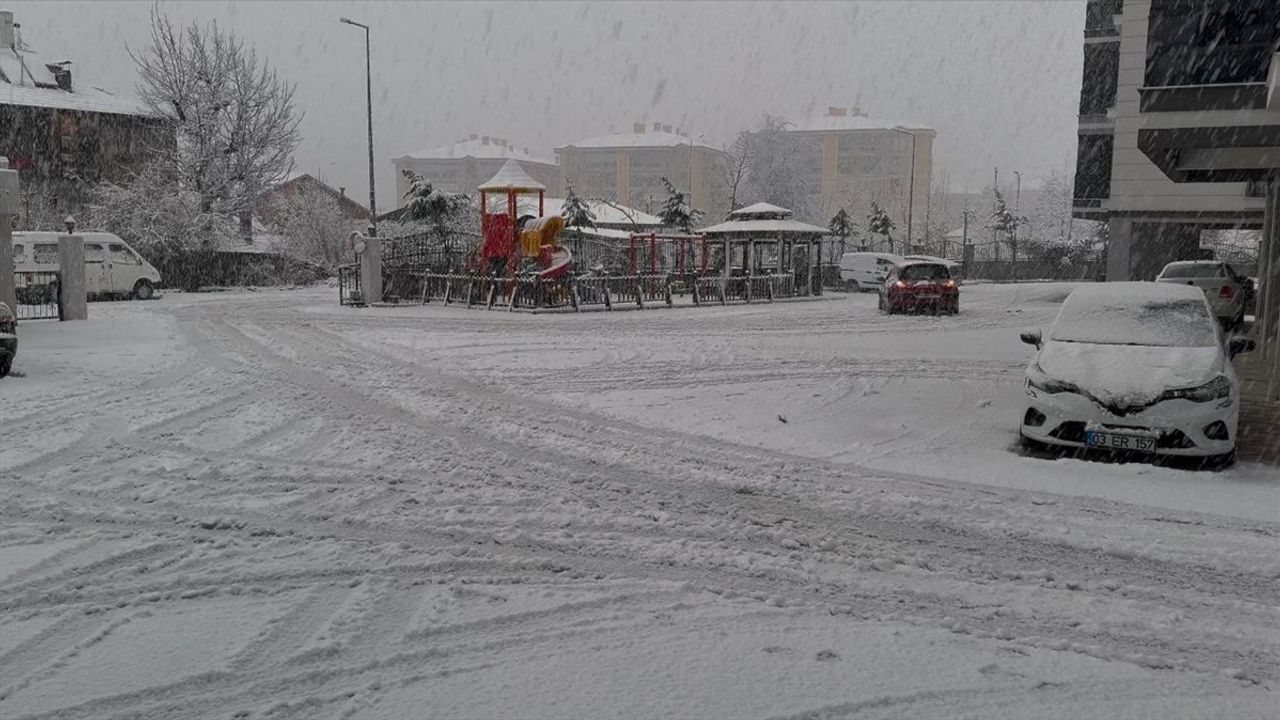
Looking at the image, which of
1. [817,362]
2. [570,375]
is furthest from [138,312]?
[817,362]

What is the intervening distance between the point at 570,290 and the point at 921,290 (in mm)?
8942

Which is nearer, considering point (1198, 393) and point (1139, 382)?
point (1198, 393)

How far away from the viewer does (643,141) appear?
385 feet

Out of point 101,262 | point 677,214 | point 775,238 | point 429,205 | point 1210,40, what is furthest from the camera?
point 677,214

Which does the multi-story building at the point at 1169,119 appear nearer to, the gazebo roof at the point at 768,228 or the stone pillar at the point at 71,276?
the gazebo roof at the point at 768,228

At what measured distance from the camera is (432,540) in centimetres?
551

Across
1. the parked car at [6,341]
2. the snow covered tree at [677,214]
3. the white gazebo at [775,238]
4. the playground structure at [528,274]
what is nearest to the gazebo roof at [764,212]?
the white gazebo at [775,238]

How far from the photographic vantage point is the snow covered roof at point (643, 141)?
115438mm

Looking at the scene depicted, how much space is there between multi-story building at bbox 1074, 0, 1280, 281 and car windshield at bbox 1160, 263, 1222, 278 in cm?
175

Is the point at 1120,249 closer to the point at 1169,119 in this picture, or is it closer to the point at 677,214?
the point at 677,214

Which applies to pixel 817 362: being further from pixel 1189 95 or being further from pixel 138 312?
pixel 138 312

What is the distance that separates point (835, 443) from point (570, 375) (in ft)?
16.0

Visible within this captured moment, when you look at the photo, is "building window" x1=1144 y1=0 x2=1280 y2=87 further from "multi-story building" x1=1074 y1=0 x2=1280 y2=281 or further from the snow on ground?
the snow on ground

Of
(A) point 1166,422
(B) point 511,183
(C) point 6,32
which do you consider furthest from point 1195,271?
(C) point 6,32
